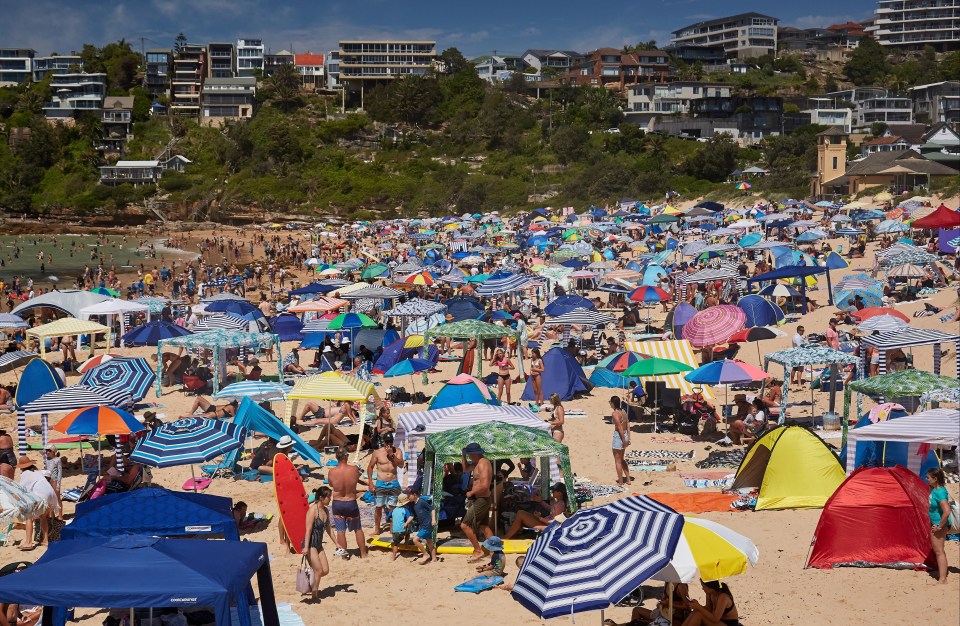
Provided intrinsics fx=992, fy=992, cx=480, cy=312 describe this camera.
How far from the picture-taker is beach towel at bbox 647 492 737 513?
954 cm

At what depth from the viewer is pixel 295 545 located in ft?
29.7

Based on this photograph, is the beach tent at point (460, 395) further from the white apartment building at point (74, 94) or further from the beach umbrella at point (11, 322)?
the white apartment building at point (74, 94)

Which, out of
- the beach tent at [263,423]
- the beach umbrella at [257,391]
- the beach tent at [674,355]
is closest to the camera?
the beach tent at [263,423]

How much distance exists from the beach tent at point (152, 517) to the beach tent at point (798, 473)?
16.6 feet

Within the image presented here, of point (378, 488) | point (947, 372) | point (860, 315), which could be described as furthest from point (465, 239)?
point (378, 488)

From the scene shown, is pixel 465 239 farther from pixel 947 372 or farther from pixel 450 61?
pixel 450 61

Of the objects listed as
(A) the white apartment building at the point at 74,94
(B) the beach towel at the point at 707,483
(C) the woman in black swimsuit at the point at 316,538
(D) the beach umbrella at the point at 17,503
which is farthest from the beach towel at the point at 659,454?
(A) the white apartment building at the point at 74,94

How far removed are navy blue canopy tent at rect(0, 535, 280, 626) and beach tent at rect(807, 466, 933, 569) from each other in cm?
446

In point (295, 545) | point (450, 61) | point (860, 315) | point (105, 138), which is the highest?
point (450, 61)

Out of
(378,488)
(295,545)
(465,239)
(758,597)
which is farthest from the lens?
(465,239)

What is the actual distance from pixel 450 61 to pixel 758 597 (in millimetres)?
97230

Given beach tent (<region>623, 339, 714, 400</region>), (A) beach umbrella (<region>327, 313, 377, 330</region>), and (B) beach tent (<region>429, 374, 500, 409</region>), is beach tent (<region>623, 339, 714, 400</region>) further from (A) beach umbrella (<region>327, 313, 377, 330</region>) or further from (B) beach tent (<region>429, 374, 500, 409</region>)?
(A) beach umbrella (<region>327, 313, 377, 330</region>)

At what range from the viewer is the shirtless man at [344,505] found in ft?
28.9

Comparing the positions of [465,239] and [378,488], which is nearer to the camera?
[378,488]
